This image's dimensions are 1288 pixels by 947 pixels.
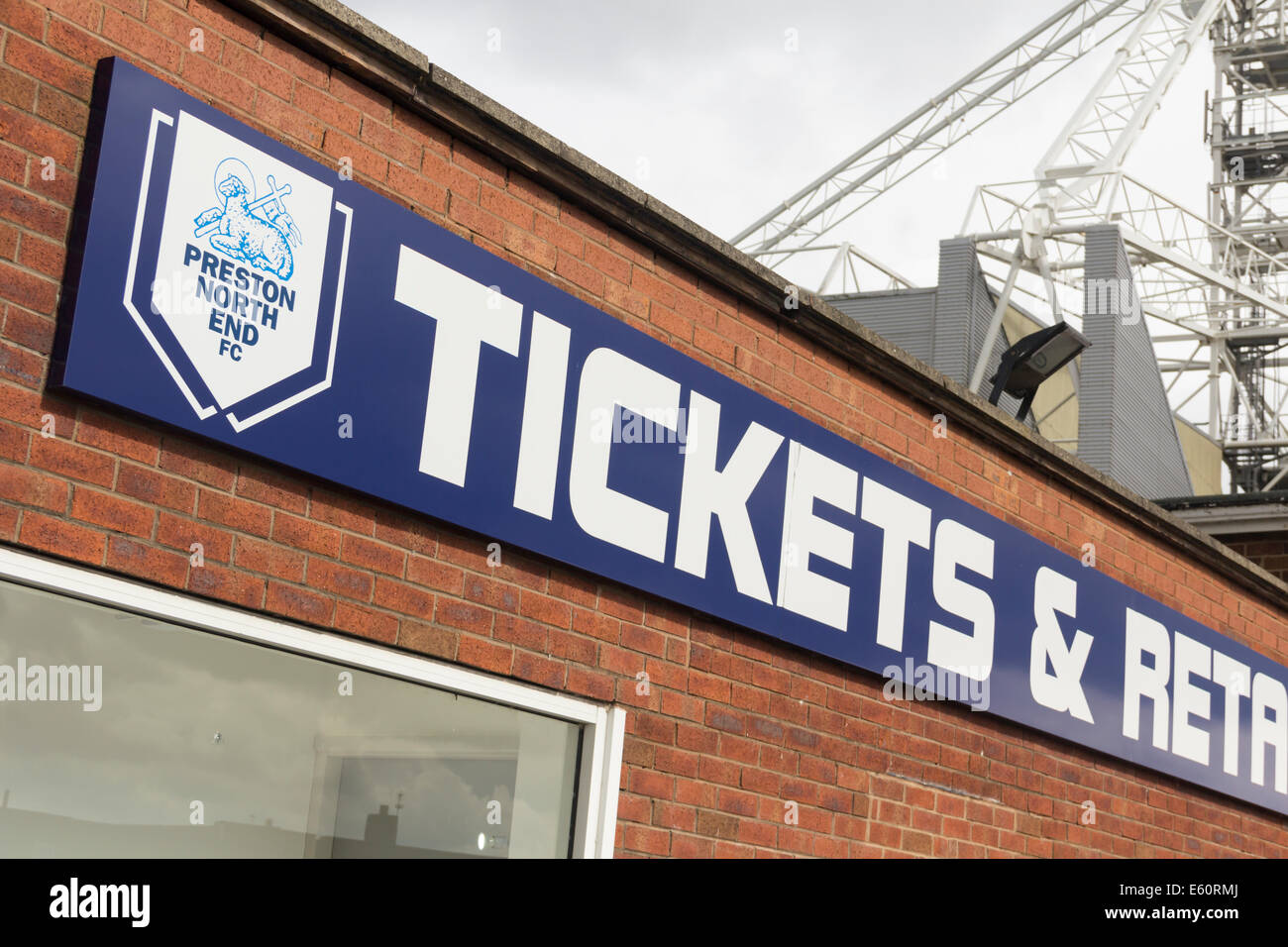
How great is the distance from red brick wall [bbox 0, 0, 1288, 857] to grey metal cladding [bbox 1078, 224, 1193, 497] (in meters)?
11.6

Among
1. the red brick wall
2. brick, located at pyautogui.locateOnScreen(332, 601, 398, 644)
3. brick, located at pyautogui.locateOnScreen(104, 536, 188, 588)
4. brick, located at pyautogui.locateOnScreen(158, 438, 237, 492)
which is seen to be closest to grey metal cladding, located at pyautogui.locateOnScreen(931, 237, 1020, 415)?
the red brick wall

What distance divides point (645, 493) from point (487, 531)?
756 millimetres

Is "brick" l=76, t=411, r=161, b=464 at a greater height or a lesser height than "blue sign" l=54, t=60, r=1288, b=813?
lesser

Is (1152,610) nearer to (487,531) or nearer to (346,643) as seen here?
(487,531)

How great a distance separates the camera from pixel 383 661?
4.24 m

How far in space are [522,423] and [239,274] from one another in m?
1.11

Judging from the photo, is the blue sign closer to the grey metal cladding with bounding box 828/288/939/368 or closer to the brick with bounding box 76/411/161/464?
the brick with bounding box 76/411/161/464

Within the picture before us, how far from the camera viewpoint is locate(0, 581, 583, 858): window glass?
138 inches

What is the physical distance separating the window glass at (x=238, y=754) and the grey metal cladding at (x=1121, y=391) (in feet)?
48.4
